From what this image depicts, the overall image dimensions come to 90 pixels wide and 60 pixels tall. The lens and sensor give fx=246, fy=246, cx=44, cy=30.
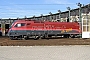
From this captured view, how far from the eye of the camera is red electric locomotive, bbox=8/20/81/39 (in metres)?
40.7

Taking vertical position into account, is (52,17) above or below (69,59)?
above

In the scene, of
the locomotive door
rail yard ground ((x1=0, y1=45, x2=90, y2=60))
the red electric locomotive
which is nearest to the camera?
rail yard ground ((x1=0, y1=45, x2=90, y2=60))

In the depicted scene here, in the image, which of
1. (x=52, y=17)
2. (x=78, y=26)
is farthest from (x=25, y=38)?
(x=52, y=17)

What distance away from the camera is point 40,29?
42.2m

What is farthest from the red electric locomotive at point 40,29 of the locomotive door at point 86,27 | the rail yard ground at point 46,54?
the rail yard ground at point 46,54

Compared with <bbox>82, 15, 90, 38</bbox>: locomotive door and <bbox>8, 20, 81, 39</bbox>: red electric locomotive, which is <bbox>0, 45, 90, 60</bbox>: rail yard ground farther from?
<bbox>82, 15, 90, 38</bbox>: locomotive door

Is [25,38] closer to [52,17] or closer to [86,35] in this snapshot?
[86,35]

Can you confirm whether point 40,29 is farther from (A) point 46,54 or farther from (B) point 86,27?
(A) point 46,54

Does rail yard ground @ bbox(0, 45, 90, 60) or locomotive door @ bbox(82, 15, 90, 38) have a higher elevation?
locomotive door @ bbox(82, 15, 90, 38)

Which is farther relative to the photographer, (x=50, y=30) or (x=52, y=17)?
(x=52, y=17)

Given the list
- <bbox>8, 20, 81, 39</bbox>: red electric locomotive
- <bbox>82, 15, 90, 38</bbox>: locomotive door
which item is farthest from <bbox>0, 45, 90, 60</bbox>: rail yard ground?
<bbox>82, 15, 90, 38</bbox>: locomotive door

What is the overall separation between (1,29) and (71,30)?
2032 cm

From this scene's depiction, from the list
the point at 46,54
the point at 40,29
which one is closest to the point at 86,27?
the point at 40,29

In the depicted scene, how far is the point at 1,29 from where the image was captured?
194 ft
